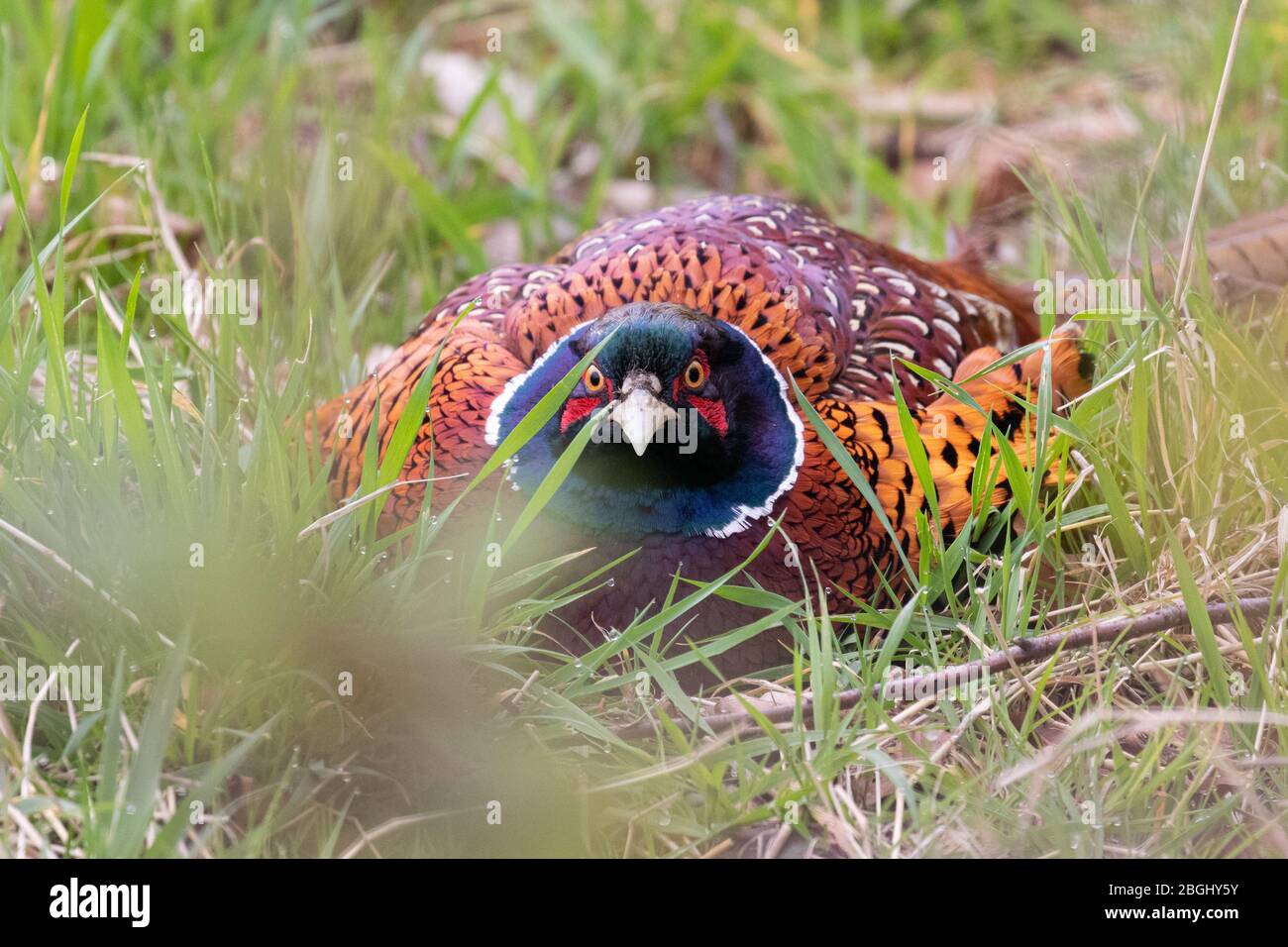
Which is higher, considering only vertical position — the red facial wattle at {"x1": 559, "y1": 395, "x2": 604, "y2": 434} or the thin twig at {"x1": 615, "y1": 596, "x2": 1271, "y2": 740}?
the red facial wattle at {"x1": 559, "y1": 395, "x2": 604, "y2": 434}

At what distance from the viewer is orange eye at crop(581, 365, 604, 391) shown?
2.84 meters

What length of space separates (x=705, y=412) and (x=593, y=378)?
25 cm

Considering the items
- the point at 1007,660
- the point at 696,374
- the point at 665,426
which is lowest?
the point at 1007,660

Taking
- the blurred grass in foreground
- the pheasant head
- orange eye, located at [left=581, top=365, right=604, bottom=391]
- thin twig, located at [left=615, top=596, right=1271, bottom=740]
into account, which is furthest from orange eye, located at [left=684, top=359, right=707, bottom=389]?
thin twig, located at [left=615, top=596, right=1271, bottom=740]

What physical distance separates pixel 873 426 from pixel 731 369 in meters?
0.37

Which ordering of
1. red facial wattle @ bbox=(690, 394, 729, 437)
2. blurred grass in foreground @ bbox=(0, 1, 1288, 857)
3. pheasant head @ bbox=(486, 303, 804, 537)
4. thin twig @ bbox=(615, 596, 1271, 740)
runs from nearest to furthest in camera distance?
blurred grass in foreground @ bbox=(0, 1, 1288, 857)
thin twig @ bbox=(615, 596, 1271, 740)
pheasant head @ bbox=(486, 303, 804, 537)
red facial wattle @ bbox=(690, 394, 729, 437)

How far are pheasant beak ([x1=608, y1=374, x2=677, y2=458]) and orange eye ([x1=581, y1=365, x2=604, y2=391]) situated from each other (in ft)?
0.28

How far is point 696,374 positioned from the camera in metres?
2.86

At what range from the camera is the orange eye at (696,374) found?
112 inches

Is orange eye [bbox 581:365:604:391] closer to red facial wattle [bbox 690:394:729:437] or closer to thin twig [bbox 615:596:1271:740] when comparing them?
red facial wattle [bbox 690:394:729:437]

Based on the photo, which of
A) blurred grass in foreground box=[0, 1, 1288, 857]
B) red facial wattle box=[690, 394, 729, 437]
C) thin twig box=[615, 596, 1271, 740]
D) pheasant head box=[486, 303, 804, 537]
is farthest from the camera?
red facial wattle box=[690, 394, 729, 437]

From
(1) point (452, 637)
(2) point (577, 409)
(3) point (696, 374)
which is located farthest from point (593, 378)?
(1) point (452, 637)

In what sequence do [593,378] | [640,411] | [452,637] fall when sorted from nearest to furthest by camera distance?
[452,637] → [640,411] → [593,378]

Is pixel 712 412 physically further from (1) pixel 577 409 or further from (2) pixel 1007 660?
(2) pixel 1007 660
